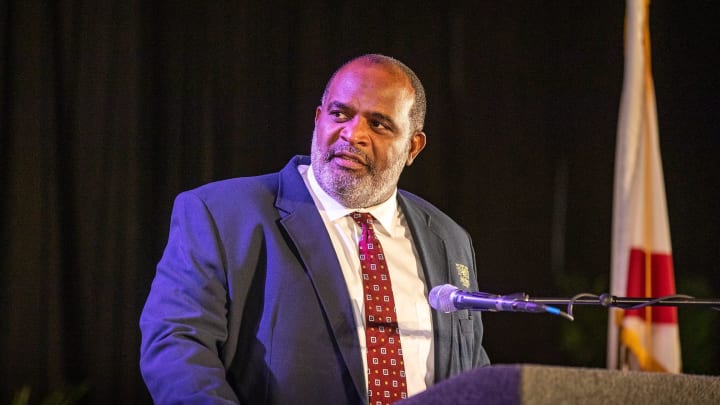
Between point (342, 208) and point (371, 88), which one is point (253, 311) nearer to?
point (342, 208)

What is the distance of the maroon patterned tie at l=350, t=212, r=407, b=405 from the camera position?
259cm

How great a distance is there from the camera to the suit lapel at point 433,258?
278 cm

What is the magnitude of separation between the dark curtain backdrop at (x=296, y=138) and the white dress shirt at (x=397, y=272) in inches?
49.6

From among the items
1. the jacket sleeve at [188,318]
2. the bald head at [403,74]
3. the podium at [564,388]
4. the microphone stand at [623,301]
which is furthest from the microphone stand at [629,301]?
the bald head at [403,74]

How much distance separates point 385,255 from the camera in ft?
9.61

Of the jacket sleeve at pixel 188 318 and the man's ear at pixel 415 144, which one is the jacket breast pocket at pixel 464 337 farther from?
the jacket sleeve at pixel 188 318

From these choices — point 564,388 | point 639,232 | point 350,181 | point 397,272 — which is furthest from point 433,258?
point 639,232

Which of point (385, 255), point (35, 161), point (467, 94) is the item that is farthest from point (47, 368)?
point (467, 94)

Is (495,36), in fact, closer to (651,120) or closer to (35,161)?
(651,120)

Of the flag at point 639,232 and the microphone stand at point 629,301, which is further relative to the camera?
the flag at point 639,232

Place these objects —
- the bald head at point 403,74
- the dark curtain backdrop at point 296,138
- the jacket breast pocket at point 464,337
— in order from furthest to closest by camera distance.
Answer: the dark curtain backdrop at point 296,138, the bald head at point 403,74, the jacket breast pocket at point 464,337

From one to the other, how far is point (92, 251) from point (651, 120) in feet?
10.0

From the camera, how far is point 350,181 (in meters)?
2.90

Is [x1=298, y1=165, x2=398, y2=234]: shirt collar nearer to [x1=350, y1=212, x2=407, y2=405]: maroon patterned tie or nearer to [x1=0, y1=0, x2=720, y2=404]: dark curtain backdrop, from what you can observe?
[x1=350, y1=212, x2=407, y2=405]: maroon patterned tie
